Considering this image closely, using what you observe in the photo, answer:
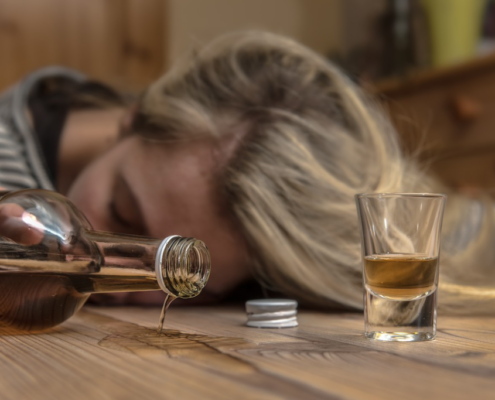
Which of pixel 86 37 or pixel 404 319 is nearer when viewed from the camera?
pixel 404 319

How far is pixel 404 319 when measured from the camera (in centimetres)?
66

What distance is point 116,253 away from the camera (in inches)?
27.1

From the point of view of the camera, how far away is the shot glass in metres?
0.65

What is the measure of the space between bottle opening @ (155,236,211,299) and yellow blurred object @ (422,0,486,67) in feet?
6.37

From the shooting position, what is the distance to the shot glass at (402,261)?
65 centimetres

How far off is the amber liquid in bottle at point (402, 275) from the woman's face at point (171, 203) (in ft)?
1.37

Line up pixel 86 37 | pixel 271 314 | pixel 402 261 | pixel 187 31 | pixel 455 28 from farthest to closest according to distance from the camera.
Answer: pixel 187 31, pixel 86 37, pixel 455 28, pixel 271 314, pixel 402 261

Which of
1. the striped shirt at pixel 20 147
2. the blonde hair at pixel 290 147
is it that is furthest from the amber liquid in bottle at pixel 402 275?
the striped shirt at pixel 20 147

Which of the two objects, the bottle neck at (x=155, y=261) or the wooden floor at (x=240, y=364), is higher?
the bottle neck at (x=155, y=261)

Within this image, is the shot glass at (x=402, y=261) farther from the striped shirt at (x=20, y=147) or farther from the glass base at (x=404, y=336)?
the striped shirt at (x=20, y=147)

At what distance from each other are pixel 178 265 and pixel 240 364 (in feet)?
0.51

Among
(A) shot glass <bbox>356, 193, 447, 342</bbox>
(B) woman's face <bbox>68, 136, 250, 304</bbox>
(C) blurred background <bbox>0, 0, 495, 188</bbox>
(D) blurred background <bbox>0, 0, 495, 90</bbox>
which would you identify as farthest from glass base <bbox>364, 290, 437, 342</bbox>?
(D) blurred background <bbox>0, 0, 495, 90</bbox>

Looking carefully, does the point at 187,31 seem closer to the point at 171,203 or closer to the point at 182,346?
the point at 171,203

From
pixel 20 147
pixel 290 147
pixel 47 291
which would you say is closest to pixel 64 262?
pixel 47 291
